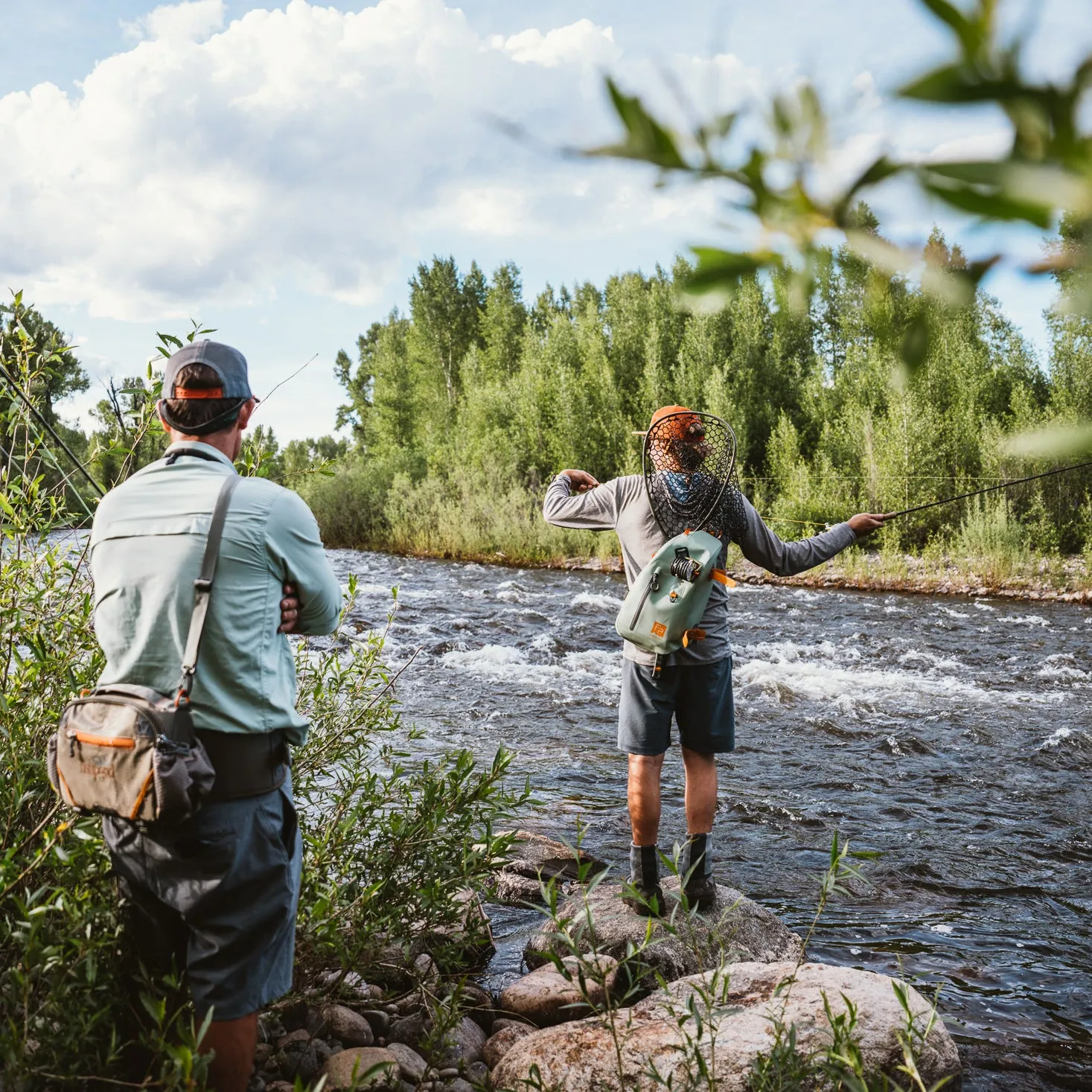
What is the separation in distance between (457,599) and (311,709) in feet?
42.4

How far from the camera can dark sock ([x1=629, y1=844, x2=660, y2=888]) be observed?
4.42 m

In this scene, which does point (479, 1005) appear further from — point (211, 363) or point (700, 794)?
point (211, 363)

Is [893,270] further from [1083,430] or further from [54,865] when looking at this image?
[54,865]

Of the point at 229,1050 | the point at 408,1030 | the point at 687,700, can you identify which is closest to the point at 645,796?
the point at 687,700

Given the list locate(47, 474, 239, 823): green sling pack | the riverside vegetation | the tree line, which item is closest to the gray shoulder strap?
locate(47, 474, 239, 823): green sling pack

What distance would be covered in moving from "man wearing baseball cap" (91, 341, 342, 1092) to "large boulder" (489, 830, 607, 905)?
2658mm

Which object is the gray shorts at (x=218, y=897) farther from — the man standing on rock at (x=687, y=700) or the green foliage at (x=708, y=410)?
the green foliage at (x=708, y=410)

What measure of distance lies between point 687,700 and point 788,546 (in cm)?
90

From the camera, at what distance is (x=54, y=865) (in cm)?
259

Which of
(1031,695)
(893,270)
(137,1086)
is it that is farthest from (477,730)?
(893,270)

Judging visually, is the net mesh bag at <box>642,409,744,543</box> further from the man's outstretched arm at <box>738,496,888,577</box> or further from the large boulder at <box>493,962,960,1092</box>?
the large boulder at <box>493,962,960,1092</box>

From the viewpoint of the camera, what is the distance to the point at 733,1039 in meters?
3.17

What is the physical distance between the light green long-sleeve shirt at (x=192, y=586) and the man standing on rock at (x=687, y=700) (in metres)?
2.11

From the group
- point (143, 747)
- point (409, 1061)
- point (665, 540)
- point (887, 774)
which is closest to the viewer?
point (143, 747)
